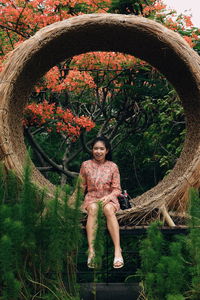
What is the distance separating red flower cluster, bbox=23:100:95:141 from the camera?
410 cm

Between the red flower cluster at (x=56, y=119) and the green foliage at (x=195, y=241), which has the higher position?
the red flower cluster at (x=56, y=119)

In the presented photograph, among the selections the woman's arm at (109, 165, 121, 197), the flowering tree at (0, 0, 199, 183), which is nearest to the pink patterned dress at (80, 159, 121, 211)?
the woman's arm at (109, 165, 121, 197)

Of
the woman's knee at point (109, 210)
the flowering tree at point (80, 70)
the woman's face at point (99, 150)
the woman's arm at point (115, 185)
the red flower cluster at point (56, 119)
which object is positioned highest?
the flowering tree at point (80, 70)

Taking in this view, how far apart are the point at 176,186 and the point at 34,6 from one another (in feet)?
8.98

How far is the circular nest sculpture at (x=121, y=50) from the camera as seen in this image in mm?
2516

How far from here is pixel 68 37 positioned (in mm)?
2701

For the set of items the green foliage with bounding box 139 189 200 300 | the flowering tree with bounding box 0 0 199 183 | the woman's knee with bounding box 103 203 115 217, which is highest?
the flowering tree with bounding box 0 0 199 183

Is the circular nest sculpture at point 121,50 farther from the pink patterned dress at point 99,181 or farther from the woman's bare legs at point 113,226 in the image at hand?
the pink patterned dress at point 99,181

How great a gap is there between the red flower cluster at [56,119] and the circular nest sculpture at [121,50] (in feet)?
3.88

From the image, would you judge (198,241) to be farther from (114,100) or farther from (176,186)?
(114,100)

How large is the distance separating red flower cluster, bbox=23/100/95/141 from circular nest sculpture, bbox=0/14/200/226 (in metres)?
1.18

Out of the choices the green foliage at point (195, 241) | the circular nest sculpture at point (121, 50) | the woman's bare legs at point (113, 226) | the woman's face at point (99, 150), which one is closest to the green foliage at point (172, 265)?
the green foliage at point (195, 241)

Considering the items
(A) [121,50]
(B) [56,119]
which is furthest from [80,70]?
(A) [121,50]

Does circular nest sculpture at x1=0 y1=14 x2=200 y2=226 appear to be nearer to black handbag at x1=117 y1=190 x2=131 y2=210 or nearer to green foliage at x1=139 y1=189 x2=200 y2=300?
black handbag at x1=117 y1=190 x2=131 y2=210
